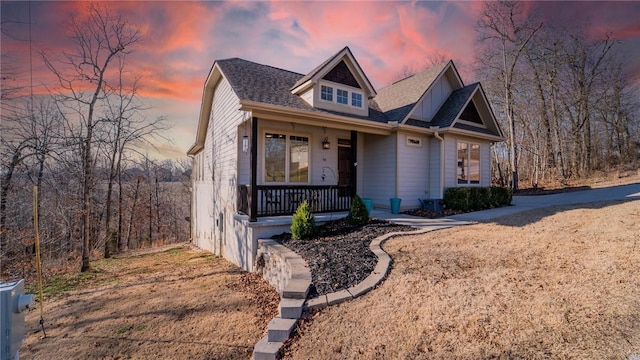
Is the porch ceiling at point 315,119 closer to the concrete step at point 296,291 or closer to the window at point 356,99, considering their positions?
the window at point 356,99

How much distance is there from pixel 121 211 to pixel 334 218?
1846 centimetres

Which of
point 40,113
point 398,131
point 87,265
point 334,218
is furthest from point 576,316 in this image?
point 40,113

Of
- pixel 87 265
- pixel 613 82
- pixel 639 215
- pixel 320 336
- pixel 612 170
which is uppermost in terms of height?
pixel 613 82

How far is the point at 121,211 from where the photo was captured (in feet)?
63.4

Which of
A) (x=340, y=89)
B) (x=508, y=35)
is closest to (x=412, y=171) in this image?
(x=340, y=89)

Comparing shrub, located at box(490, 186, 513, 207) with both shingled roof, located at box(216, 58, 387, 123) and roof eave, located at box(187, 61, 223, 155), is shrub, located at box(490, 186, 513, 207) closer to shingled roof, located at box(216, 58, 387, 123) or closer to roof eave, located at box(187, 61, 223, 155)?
shingled roof, located at box(216, 58, 387, 123)

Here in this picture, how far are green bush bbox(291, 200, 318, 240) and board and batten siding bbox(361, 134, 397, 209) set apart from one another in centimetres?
437

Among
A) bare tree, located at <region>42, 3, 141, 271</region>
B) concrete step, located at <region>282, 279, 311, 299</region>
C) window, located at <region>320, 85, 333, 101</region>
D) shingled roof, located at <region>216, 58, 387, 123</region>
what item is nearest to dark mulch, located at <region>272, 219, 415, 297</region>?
concrete step, located at <region>282, 279, 311, 299</region>

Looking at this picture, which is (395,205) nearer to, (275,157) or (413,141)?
(413,141)

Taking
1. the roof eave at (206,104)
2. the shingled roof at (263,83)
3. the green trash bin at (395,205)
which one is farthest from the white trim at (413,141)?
the roof eave at (206,104)

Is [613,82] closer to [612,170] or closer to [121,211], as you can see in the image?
[612,170]

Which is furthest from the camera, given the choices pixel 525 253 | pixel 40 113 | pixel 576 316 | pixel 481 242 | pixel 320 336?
pixel 40 113

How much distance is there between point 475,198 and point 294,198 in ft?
24.6

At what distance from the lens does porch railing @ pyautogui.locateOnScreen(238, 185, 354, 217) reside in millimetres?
7875
